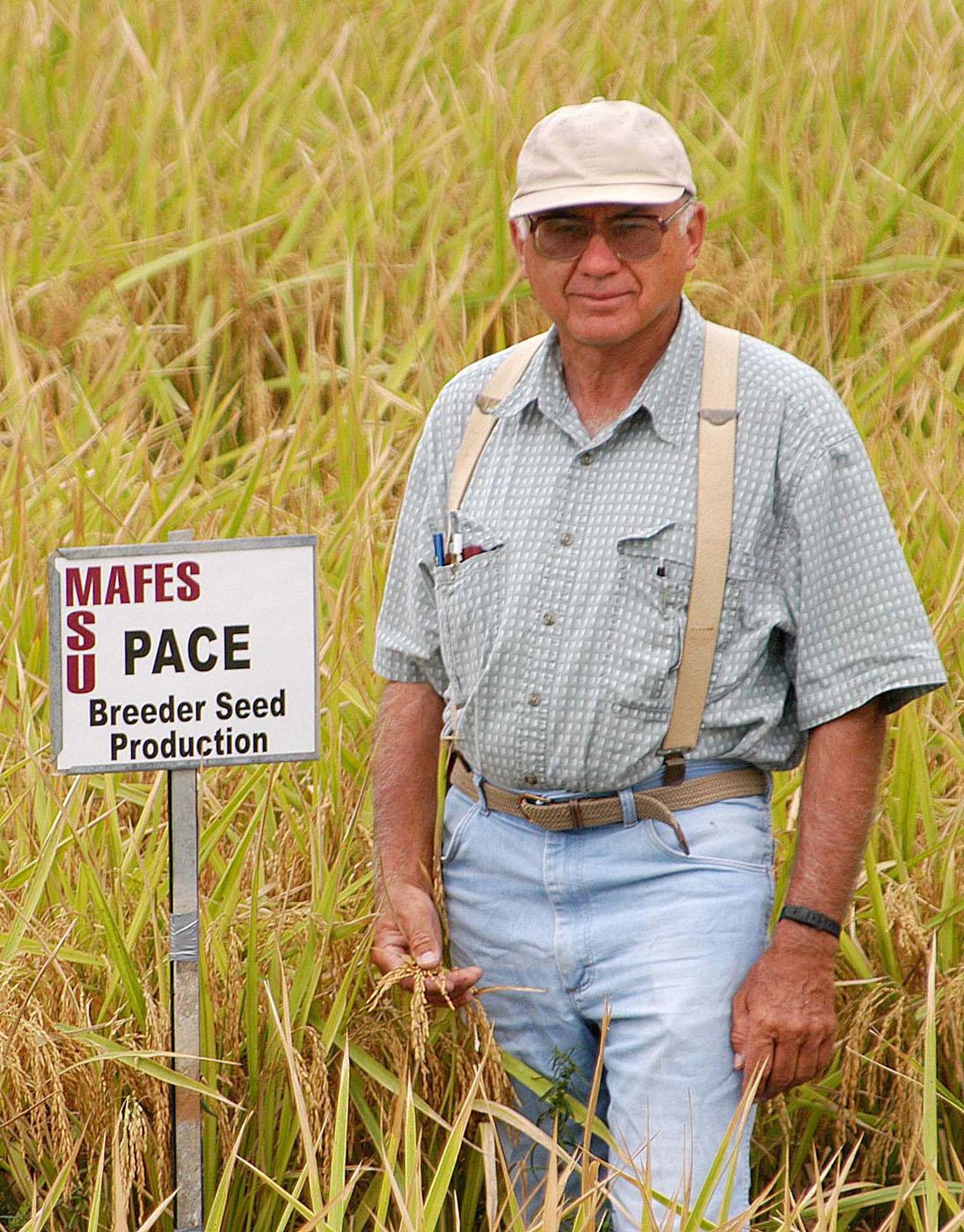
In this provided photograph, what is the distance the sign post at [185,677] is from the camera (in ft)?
5.51

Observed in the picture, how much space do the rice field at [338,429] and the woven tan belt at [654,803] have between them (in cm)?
24

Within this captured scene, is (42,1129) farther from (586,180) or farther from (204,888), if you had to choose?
(586,180)

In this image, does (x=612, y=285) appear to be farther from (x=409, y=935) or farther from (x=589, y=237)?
(x=409, y=935)

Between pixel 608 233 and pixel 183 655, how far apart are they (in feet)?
2.02

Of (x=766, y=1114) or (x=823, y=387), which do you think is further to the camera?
(x=766, y=1114)

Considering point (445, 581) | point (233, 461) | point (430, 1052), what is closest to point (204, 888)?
point (430, 1052)

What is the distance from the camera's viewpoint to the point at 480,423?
6.32 feet

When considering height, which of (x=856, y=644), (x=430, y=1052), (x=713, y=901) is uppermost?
(x=856, y=644)

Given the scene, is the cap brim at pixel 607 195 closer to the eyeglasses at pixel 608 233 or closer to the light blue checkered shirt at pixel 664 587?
the eyeglasses at pixel 608 233

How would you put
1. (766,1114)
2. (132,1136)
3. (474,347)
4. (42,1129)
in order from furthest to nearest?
(474,347), (766,1114), (42,1129), (132,1136)

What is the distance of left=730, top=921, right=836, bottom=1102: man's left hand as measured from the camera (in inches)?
69.9

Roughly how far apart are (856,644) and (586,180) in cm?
54

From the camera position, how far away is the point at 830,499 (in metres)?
1.75

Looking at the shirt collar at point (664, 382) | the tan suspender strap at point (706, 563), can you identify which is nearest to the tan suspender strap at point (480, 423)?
the shirt collar at point (664, 382)
